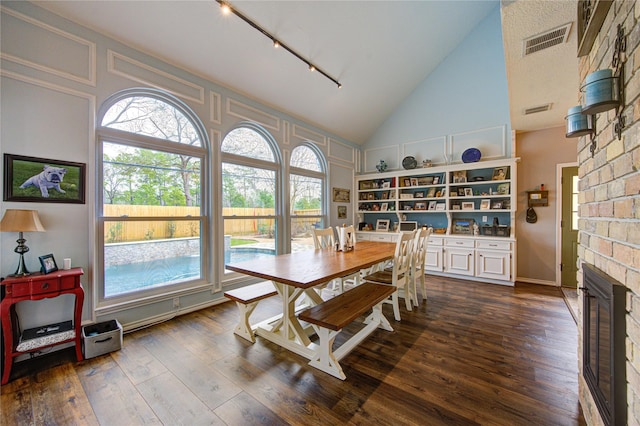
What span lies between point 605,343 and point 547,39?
2435 millimetres

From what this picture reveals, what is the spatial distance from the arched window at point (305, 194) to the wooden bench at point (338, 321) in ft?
7.25

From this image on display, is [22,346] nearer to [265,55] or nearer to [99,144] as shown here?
[99,144]

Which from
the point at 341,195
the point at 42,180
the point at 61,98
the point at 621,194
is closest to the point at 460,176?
the point at 341,195

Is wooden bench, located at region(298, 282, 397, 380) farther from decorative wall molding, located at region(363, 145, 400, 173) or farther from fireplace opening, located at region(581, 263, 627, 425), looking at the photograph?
decorative wall molding, located at region(363, 145, 400, 173)

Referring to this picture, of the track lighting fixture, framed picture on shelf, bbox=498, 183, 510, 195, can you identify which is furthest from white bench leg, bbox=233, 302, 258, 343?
framed picture on shelf, bbox=498, 183, 510, 195

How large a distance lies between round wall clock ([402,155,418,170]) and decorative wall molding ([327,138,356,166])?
4.00 feet

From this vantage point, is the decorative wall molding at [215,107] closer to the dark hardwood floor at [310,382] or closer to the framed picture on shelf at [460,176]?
the dark hardwood floor at [310,382]

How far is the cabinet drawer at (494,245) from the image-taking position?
13.9ft

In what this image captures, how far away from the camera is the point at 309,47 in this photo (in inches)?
140

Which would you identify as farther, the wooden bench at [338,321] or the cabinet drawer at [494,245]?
the cabinet drawer at [494,245]

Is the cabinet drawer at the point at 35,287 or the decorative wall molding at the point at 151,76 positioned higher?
the decorative wall molding at the point at 151,76

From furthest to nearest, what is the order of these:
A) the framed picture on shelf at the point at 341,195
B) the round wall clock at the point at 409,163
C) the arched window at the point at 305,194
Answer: the framed picture on shelf at the point at 341,195 → the round wall clock at the point at 409,163 → the arched window at the point at 305,194

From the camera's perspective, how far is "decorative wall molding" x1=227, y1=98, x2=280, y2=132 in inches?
144

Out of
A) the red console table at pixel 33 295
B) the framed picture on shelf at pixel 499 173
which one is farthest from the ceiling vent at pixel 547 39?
the red console table at pixel 33 295
